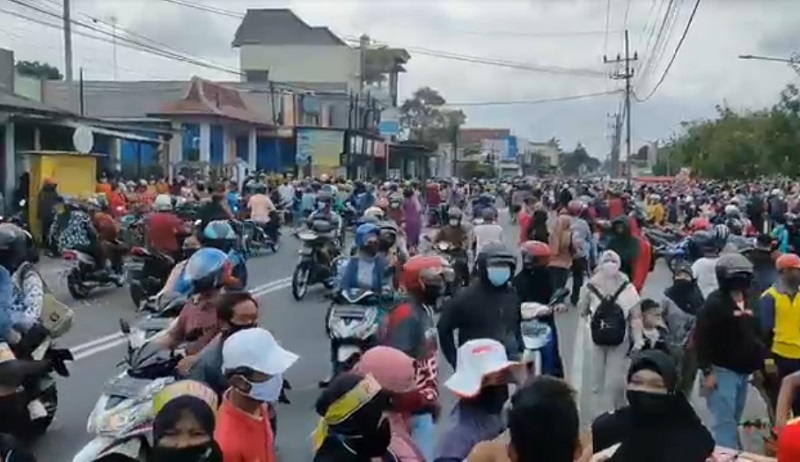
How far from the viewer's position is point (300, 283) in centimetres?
2053

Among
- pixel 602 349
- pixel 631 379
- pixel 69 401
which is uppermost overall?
pixel 631 379

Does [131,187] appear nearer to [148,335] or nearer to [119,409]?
[148,335]

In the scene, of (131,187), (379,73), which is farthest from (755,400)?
(379,73)

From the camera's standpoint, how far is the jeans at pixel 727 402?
28.1 feet

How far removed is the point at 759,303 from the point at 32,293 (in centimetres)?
525

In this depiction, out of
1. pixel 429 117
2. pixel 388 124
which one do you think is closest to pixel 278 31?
pixel 388 124

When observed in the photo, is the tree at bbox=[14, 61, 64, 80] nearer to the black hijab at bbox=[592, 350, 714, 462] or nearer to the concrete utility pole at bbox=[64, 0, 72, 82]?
the concrete utility pole at bbox=[64, 0, 72, 82]

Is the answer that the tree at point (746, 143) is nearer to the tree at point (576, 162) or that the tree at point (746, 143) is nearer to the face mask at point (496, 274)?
the face mask at point (496, 274)

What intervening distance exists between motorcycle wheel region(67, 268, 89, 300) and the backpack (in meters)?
11.5

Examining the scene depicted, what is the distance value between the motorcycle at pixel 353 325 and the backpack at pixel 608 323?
A: 5.70 ft

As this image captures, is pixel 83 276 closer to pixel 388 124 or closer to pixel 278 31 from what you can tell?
pixel 388 124

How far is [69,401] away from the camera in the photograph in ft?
38.9

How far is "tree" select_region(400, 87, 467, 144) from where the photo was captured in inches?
4862

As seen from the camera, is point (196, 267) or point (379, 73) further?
point (379, 73)
